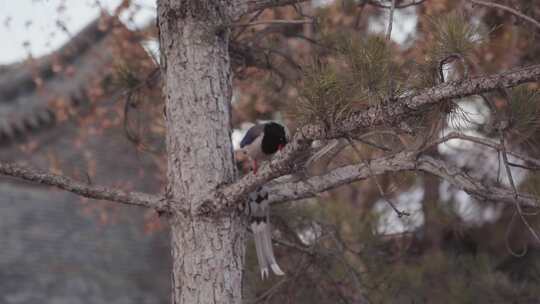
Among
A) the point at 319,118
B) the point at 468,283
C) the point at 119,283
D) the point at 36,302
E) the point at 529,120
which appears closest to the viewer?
the point at 319,118

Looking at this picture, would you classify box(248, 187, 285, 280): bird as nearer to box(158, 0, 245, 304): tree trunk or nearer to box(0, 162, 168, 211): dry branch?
box(158, 0, 245, 304): tree trunk

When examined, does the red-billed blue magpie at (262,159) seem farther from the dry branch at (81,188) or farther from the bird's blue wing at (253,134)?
the dry branch at (81,188)

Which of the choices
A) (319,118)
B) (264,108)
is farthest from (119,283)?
(319,118)

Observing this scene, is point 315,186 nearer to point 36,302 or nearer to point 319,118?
point 319,118

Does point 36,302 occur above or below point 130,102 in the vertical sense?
below

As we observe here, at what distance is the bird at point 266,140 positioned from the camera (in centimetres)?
303

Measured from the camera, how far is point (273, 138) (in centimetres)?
303

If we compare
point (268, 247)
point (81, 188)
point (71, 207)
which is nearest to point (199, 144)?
point (81, 188)

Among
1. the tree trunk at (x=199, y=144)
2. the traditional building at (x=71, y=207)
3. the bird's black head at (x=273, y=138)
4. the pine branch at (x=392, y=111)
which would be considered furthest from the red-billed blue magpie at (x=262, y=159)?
the traditional building at (x=71, y=207)

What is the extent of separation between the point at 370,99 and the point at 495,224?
517cm

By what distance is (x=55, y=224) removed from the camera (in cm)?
889

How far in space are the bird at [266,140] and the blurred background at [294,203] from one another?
5.4 inches

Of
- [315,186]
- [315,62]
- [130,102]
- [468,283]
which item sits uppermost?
[130,102]

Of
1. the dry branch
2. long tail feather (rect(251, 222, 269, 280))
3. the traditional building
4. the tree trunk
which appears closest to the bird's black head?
the tree trunk
